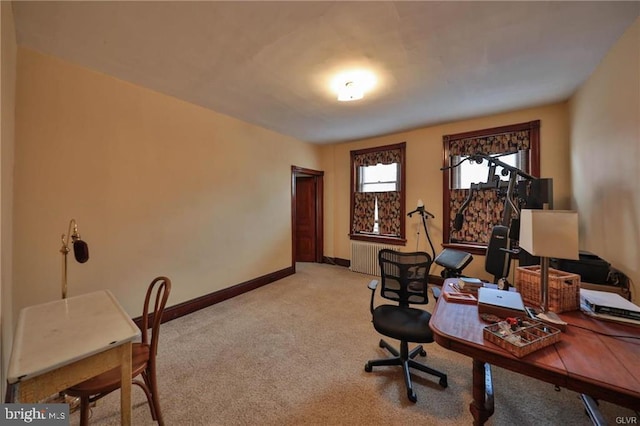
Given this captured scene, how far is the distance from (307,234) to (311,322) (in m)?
3.08

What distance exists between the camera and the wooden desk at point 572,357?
94cm

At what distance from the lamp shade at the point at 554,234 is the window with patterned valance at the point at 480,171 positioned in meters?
2.37

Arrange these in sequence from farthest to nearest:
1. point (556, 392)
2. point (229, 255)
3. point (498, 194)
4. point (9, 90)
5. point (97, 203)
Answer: point (229, 255), point (498, 194), point (97, 203), point (556, 392), point (9, 90)

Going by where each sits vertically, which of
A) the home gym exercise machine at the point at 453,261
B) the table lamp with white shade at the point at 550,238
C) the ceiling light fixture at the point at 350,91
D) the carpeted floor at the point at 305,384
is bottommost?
the carpeted floor at the point at 305,384

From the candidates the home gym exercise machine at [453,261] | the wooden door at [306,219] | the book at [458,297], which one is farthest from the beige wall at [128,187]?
the book at [458,297]

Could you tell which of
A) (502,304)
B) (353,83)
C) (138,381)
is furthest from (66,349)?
(353,83)

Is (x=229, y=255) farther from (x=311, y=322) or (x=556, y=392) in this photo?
(x=556, y=392)

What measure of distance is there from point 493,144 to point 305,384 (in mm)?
4050

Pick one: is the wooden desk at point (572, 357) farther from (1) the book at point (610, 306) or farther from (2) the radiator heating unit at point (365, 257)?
(2) the radiator heating unit at point (365, 257)

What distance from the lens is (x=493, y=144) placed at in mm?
3727

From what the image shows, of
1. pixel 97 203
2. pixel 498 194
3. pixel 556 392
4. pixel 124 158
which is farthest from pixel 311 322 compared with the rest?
pixel 498 194

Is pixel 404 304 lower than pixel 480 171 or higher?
lower

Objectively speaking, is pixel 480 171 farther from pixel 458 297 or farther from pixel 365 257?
pixel 458 297

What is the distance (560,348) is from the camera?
1.16 meters
